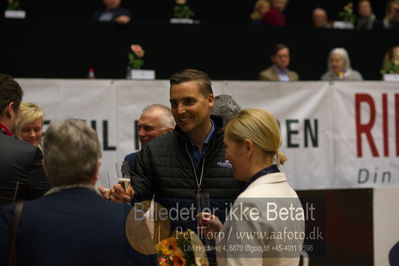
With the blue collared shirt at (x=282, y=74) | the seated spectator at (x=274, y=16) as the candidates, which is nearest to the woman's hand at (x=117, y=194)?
the blue collared shirt at (x=282, y=74)

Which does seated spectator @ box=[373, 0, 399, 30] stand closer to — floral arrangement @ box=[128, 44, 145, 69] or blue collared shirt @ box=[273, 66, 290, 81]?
blue collared shirt @ box=[273, 66, 290, 81]

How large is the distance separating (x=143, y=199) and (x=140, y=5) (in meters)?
9.20

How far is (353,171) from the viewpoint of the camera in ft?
26.8

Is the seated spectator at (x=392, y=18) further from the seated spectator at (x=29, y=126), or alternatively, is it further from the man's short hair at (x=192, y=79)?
the man's short hair at (x=192, y=79)

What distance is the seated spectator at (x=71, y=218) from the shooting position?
2.41 metres

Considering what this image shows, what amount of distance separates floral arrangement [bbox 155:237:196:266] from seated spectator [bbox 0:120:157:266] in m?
0.47

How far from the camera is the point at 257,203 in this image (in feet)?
8.84

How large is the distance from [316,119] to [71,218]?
5.99m

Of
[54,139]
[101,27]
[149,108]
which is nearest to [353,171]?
[101,27]

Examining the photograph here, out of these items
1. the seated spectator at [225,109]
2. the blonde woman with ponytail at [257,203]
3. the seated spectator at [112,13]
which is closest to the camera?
the blonde woman with ponytail at [257,203]

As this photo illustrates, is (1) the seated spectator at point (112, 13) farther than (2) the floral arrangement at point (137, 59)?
Yes

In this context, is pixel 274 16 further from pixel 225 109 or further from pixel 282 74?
pixel 225 109

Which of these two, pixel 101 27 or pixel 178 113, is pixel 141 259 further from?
pixel 101 27

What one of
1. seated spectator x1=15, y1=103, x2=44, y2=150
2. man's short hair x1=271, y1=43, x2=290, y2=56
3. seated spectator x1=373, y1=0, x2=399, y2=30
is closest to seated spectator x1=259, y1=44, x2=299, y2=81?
man's short hair x1=271, y1=43, x2=290, y2=56
